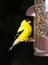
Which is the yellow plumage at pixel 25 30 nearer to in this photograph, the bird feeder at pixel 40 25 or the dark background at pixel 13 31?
the bird feeder at pixel 40 25

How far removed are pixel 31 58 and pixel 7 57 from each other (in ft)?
1.15

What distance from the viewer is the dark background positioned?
639cm

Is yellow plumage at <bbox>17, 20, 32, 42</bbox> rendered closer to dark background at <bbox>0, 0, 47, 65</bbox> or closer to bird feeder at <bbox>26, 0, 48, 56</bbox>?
bird feeder at <bbox>26, 0, 48, 56</bbox>

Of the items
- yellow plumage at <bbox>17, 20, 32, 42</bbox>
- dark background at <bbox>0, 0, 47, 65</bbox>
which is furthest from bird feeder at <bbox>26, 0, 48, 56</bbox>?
dark background at <bbox>0, 0, 47, 65</bbox>

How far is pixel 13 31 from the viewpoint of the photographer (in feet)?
21.3

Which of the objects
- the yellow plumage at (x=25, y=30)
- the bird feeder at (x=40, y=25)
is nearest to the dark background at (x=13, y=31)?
the yellow plumage at (x=25, y=30)

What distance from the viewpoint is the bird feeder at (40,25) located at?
494 centimetres

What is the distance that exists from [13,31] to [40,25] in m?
1.46

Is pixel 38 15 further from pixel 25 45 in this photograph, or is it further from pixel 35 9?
pixel 25 45

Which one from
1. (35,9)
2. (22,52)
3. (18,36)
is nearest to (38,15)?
(35,9)

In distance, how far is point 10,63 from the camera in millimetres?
6531

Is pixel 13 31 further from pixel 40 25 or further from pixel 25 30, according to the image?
pixel 40 25

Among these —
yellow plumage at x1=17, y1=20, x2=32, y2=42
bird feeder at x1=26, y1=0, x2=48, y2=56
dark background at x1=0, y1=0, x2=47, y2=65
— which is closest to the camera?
bird feeder at x1=26, y1=0, x2=48, y2=56

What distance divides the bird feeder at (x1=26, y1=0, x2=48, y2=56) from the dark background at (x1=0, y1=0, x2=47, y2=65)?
4.09ft
